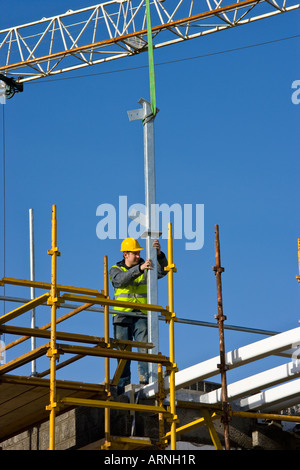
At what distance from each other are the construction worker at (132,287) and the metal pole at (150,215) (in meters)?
0.14

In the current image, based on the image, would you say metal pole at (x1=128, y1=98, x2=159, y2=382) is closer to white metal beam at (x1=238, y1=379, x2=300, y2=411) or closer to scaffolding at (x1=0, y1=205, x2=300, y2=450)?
scaffolding at (x1=0, y1=205, x2=300, y2=450)

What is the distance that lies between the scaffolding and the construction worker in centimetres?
87

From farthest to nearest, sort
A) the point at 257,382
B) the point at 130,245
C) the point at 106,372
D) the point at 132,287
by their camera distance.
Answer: the point at 130,245
the point at 132,287
the point at 106,372
the point at 257,382

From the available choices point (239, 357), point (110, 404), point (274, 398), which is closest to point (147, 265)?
point (239, 357)

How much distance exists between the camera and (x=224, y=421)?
12.4m

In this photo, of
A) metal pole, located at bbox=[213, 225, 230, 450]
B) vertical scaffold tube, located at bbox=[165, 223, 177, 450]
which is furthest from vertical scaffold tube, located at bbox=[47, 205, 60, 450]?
metal pole, located at bbox=[213, 225, 230, 450]

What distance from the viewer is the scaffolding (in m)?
11.8

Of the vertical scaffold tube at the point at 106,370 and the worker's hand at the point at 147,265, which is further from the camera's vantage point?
the worker's hand at the point at 147,265

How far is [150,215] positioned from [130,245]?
53 centimetres

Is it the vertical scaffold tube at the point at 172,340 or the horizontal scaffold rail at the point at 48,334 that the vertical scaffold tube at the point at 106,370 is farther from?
the vertical scaffold tube at the point at 172,340

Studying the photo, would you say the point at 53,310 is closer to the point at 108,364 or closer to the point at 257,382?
the point at 108,364

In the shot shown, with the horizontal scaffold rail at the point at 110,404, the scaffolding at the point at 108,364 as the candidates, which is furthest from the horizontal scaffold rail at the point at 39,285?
the horizontal scaffold rail at the point at 110,404

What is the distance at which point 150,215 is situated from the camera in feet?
48.1

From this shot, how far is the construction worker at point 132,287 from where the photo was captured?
46.2ft
